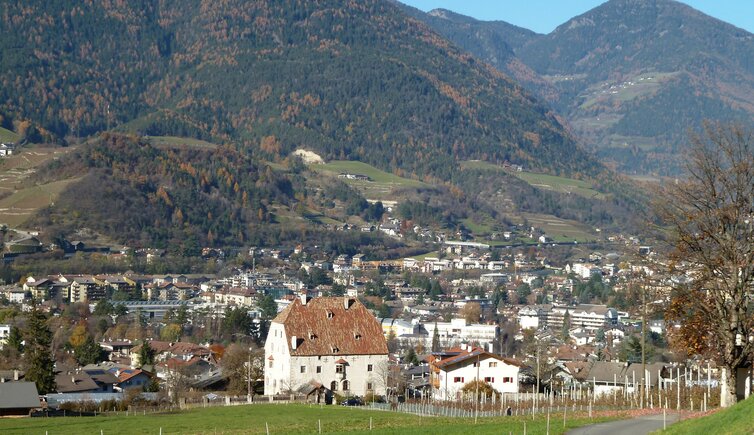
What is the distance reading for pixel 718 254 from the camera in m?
35.2

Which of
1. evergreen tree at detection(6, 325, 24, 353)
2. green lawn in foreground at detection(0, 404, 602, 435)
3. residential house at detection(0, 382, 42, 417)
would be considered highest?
evergreen tree at detection(6, 325, 24, 353)

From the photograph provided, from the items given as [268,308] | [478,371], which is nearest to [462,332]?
[268,308]

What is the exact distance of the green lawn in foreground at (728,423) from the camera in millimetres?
24844

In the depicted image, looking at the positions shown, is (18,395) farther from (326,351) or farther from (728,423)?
(728,423)

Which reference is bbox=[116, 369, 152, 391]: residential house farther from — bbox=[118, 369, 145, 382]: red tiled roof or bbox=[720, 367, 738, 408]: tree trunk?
→ bbox=[720, 367, 738, 408]: tree trunk

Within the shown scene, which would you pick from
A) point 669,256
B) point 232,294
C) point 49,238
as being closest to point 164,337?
point 232,294

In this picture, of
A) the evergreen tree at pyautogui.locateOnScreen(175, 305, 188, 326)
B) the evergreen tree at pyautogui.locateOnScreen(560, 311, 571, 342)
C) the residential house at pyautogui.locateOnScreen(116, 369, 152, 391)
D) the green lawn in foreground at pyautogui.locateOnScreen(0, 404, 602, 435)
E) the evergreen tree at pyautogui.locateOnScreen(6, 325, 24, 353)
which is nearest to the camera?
the green lawn in foreground at pyautogui.locateOnScreen(0, 404, 602, 435)

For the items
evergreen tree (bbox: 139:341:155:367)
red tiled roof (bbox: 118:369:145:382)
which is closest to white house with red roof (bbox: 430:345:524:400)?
red tiled roof (bbox: 118:369:145:382)

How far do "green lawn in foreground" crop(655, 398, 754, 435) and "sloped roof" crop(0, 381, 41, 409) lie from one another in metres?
34.8

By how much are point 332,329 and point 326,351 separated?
1.75m

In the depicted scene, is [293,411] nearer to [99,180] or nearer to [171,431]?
[171,431]

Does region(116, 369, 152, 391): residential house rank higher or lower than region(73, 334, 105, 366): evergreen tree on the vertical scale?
lower

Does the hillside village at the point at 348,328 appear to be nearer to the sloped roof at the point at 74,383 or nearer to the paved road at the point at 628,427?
the sloped roof at the point at 74,383

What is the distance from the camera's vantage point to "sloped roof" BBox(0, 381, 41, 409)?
184ft
